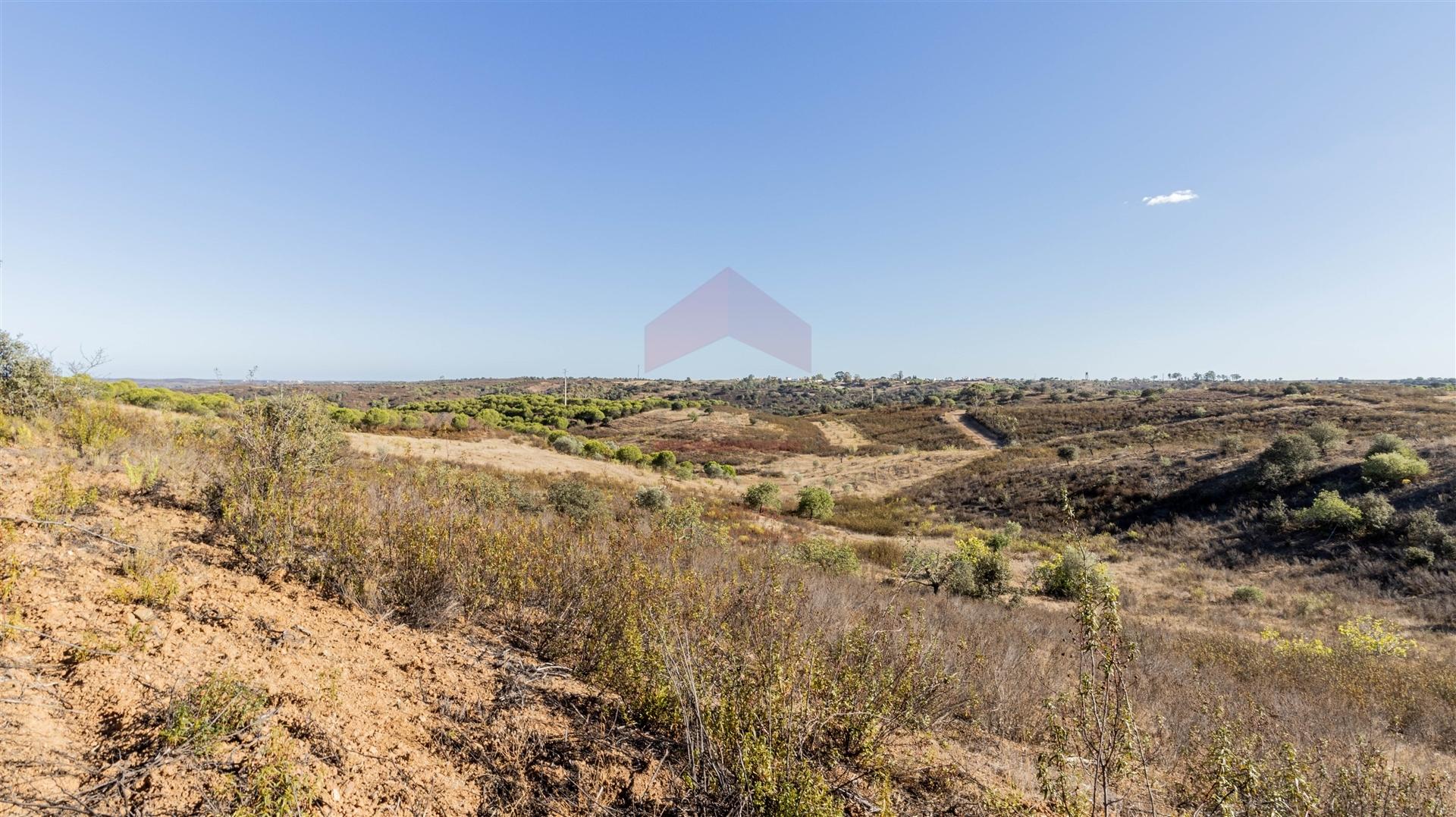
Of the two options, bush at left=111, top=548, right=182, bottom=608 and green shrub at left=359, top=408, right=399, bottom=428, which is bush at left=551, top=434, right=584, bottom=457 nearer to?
green shrub at left=359, top=408, right=399, bottom=428

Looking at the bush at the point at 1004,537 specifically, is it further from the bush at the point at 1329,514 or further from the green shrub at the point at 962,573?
the bush at the point at 1329,514

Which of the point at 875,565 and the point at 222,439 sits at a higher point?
the point at 222,439

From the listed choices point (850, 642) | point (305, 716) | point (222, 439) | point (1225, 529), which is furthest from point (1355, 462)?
point (222, 439)

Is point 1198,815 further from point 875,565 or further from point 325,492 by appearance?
point 875,565

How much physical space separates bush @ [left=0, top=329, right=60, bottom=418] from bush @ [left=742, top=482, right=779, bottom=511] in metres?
15.3

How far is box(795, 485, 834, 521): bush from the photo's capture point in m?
18.0

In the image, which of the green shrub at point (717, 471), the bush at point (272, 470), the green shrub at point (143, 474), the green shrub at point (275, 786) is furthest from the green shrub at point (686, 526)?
the green shrub at point (717, 471)

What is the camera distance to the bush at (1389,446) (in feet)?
52.0

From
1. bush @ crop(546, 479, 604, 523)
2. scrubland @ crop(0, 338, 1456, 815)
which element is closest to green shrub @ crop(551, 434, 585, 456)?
bush @ crop(546, 479, 604, 523)

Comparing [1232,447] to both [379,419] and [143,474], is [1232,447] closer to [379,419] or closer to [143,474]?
[143,474]

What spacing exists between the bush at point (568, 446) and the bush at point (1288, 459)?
25611 mm

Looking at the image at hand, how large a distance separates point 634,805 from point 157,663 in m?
2.33

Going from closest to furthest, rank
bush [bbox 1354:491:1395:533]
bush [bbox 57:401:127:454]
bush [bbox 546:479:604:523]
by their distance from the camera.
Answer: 1. bush [bbox 57:401:127:454]
2. bush [bbox 546:479:604:523]
3. bush [bbox 1354:491:1395:533]

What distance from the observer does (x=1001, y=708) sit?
3883mm
